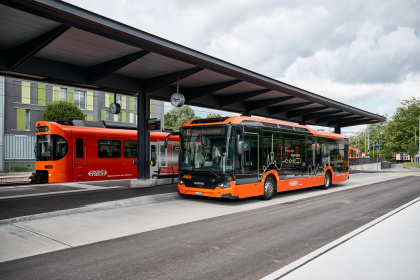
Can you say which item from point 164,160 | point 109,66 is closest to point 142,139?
point 109,66

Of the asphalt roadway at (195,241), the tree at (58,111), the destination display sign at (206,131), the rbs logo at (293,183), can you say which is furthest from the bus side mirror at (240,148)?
the tree at (58,111)

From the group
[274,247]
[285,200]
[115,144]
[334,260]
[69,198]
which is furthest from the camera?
[115,144]

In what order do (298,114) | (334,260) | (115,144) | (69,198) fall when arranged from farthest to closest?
(298,114) → (115,144) → (69,198) → (334,260)

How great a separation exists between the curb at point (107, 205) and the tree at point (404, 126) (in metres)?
72.2

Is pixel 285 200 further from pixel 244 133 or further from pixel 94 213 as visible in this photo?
pixel 94 213

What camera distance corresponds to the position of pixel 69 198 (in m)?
11.1

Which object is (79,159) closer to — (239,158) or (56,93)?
(239,158)

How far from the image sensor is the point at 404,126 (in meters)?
71.5

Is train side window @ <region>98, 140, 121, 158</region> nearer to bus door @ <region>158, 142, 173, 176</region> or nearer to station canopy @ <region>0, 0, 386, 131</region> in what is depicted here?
bus door @ <region>158, 142, 173, 176</region>

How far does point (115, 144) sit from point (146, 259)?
14.1m

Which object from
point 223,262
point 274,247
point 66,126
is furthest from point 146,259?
point 66,126

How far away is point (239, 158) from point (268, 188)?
2.23m

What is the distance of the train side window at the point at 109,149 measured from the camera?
17828 mm

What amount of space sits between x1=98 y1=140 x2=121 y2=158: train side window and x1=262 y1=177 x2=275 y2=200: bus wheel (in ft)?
32.1
